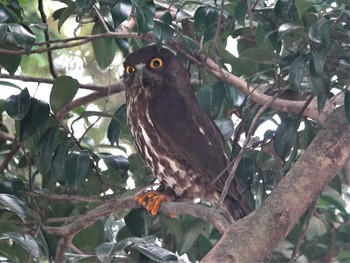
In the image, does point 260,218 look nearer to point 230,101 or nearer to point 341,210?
point 230,101

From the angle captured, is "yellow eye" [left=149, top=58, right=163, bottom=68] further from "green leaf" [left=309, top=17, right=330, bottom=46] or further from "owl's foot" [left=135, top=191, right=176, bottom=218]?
"green leaf" [left=309, top=17, right=330, bottom=46]

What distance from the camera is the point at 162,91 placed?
3.94 m

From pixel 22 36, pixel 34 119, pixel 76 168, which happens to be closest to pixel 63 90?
pixel 34 119

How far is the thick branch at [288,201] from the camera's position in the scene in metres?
2.59

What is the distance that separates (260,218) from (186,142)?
3.35 ft

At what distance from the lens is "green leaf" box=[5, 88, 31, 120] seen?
303 centimetres

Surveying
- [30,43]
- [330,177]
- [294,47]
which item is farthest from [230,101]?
[30,43]

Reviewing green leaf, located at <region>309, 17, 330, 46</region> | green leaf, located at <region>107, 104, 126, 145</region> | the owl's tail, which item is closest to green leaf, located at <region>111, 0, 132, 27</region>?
green leaf, located at <region>309, 17, 330, 46</region>

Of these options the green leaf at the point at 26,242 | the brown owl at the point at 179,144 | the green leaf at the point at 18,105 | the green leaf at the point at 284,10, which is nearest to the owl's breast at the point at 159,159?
the brown owl at the point at 179,144

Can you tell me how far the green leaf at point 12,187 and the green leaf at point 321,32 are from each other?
3.77 feet

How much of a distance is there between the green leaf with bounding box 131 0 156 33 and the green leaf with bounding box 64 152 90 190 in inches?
21.1

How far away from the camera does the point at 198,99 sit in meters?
3.55

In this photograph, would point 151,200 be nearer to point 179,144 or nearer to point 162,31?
point 179,144

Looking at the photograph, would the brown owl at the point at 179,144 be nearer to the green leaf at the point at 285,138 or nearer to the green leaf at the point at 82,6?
the green leaf at the point at 285,138
